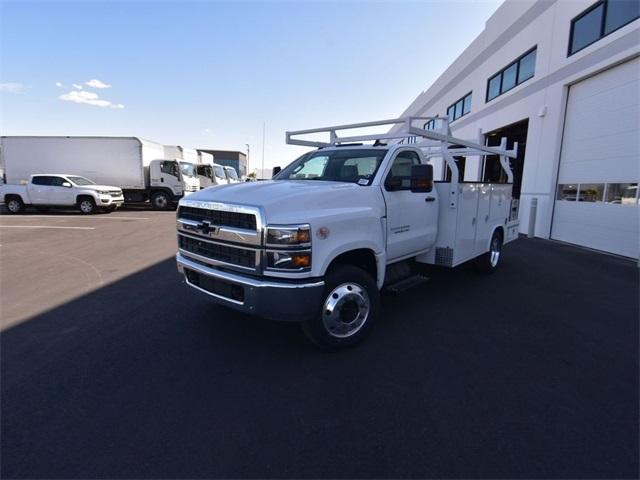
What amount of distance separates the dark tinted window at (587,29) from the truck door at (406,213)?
29.5 ft

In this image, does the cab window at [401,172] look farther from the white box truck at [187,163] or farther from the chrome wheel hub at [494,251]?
the white box truck at [187,163]

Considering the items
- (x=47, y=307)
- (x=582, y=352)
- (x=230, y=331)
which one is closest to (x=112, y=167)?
(x=47, y=307)

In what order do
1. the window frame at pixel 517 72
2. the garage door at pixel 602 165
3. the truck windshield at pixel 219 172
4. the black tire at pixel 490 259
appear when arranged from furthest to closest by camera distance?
1. the truck windshield at pixel 219 172
2. the window frame at pixel 517 72
3. the garage door at pixel 602 165
4. the black tire at pixel 490 259

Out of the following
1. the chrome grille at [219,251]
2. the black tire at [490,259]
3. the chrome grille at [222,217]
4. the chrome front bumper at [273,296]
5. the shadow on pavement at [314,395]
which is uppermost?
the chrome grille at [222,217]

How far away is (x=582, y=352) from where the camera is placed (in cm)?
375

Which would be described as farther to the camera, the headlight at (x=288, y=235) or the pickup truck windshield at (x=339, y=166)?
the pickup truck windshield at (x=339, y=166)

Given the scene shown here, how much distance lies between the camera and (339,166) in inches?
179

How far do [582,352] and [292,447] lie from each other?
129 inches

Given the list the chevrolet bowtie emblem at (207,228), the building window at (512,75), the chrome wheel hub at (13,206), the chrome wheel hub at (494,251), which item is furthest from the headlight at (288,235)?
the chrome wheel hub at (13,206)

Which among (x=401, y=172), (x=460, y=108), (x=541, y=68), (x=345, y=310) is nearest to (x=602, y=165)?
(x=541, y=68)

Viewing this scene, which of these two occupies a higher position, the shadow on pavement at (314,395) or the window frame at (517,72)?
the window frame at (517,72)

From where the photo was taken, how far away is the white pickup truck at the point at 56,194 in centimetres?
1538

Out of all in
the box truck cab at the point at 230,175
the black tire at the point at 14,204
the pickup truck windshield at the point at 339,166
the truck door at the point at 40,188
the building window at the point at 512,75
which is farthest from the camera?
the box truck cab at the point at 230,175

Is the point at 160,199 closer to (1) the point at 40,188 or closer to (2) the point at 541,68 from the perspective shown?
(1) the point at 40,188
